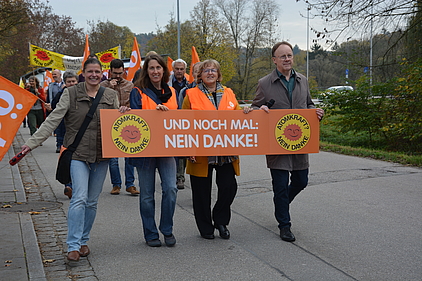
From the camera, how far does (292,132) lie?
19.8ft

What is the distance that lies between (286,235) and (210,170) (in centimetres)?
112

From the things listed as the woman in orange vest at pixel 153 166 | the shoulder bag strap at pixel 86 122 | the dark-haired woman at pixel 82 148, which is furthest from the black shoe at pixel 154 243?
the shoulder bag strap at pixel 86 122

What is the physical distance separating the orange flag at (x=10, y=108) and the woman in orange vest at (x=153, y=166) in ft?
3.72

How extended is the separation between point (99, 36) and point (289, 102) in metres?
51.7

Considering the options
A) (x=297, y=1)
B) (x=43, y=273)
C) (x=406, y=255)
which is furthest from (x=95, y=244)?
(x=297, y=1)

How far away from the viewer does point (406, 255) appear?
5.14 m

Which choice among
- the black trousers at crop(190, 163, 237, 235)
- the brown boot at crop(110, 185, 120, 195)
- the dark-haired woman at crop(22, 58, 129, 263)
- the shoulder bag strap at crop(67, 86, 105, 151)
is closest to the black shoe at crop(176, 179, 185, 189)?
the brown boot at crop(110, 185, 120, 195)

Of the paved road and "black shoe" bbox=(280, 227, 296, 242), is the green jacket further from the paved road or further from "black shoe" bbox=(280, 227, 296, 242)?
"black shoe" bbox=(280, 227, 296, 242)

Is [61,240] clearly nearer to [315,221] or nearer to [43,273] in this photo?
[43,273]

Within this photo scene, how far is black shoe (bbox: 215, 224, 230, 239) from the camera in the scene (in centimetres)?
589

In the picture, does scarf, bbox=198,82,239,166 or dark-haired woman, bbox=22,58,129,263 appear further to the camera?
scarf, bbox=198,82,239,166

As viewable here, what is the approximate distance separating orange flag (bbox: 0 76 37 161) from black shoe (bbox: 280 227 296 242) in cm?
303

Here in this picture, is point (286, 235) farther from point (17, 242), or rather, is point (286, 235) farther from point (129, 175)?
point (129, 175)

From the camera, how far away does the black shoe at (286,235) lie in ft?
18.7
